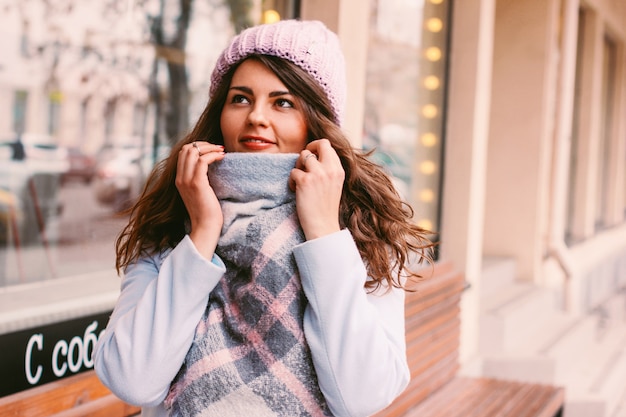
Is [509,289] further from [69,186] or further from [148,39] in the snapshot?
[69,186]

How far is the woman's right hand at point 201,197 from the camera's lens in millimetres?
1380

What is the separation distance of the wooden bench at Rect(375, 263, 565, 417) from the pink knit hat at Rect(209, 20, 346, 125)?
1.50 meters

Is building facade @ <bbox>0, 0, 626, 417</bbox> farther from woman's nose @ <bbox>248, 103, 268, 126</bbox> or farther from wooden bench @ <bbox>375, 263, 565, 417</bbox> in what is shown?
woman's nose @ <bbox>248, 103, 268, 126</bbox>

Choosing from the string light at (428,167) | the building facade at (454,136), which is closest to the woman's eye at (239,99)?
the building facade at (454,136)

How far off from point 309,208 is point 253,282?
6.4 inches

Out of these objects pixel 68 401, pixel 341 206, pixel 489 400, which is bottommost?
pixel 489 400

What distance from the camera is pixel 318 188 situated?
1.38 m

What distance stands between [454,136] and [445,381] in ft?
6.58

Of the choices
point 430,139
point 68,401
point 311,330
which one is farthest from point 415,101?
point 311,330

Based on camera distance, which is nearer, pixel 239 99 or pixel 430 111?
pixel 239 99

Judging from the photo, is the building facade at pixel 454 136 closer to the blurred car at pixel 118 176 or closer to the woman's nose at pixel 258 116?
the blurred car at pixel 118 176

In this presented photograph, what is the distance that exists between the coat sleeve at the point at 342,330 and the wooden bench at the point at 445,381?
148 centimetres

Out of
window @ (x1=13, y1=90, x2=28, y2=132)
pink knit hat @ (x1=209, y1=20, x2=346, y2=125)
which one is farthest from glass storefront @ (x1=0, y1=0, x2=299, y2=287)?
pink knit hat @ (x1=209, y1=20, x2=346, y2=125)

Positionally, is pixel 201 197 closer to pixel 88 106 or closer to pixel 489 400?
pixel 489 400
